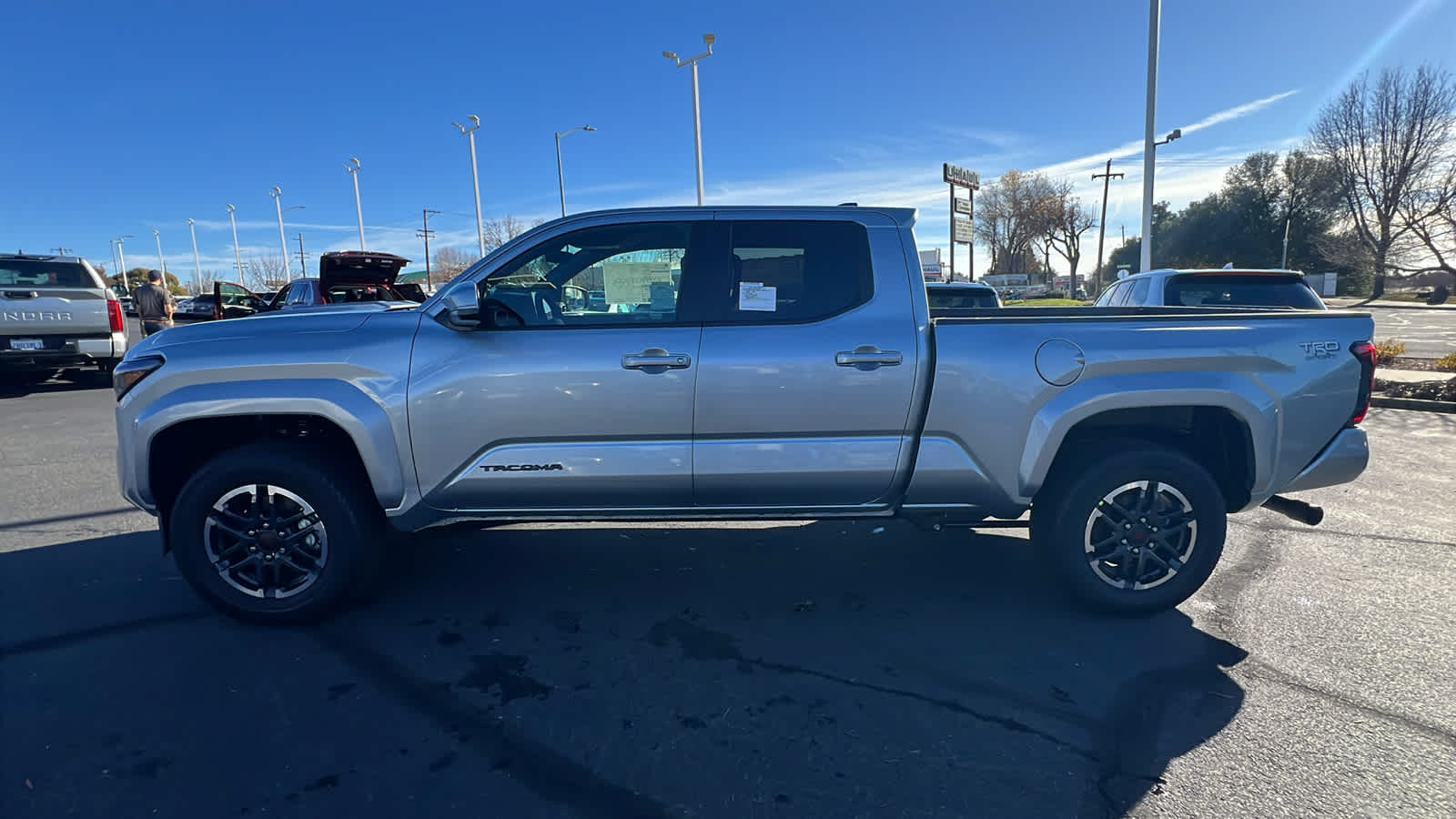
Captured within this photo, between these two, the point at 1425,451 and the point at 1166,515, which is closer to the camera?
the point at 1166,515

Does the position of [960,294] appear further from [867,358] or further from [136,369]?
[136,369]

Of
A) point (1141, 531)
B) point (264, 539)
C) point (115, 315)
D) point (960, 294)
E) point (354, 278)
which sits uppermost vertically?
point (354, 278)

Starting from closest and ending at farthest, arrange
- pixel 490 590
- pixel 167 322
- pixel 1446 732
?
pixel 1446 732 → pixel 490 590 → pixel 167 322

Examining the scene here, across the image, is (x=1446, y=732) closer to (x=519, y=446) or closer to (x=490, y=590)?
(x=519, y=446)

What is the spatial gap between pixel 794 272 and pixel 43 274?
1278 centimetres

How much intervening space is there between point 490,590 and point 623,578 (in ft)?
2.41

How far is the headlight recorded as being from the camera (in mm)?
3584

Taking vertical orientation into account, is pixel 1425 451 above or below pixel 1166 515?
below

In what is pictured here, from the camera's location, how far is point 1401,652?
3.37 m

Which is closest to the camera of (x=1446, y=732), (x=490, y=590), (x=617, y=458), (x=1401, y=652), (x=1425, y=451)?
(x=1446, y=732)

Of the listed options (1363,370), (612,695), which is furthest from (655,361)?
(1363,370)

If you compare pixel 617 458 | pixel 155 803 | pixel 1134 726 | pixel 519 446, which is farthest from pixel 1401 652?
pixel 155 803

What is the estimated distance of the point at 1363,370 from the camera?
11.7ft

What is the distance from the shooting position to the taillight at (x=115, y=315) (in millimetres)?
11414
